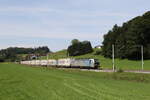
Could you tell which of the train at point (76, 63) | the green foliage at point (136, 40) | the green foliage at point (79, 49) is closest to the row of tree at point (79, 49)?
the green foliage at point (79, 49)

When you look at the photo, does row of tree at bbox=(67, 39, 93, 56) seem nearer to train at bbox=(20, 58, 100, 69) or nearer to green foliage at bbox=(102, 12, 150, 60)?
train at bbox=(20, 58, 100, 69)

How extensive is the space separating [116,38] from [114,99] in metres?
118

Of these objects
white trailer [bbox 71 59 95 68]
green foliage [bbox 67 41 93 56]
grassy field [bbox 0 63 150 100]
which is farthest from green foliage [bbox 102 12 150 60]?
grassy field [bbox 0 63 150 100]

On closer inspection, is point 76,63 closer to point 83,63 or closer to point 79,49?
point 83,63

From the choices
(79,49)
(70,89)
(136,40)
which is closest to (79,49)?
(79,49)

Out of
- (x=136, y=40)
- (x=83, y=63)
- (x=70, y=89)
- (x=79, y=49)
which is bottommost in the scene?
(x=70, y=89)

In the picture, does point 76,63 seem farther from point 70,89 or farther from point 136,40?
point 70,89

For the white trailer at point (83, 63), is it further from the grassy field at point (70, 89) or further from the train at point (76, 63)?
the grassy field at point (70, 89)

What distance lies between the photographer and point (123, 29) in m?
132

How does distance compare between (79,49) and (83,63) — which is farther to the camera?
(79,49)

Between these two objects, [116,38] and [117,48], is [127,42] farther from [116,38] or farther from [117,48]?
[116,38]

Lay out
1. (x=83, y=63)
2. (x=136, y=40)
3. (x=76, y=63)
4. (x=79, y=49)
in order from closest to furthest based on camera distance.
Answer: (x=83, y=63) → (x=76, y=63) → (x=136, y=40) → (x=79, y=49)

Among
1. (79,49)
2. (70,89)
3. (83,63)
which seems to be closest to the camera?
(70,89)

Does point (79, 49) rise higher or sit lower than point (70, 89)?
higher
